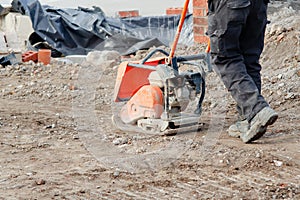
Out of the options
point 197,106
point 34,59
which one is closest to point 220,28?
point 197,106

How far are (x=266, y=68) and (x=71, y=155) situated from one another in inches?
115

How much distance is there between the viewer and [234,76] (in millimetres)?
4219

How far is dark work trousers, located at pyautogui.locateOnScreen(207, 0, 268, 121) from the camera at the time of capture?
4.10 meters

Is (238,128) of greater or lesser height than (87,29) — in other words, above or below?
above

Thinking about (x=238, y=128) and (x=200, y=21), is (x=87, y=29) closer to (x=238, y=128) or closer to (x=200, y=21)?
(x=200, y=21)

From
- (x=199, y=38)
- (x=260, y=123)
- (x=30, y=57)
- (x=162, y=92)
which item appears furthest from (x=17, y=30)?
(x=260, y=123)

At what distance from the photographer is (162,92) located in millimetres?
4488

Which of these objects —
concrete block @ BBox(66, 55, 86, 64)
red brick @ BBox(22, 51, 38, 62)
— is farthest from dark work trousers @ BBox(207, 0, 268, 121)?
concrete block @ BBox(66, 55, 86, 64)

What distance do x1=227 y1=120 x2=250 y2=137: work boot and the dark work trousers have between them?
0.07m

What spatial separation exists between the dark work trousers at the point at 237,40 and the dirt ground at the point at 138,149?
0.33 meters

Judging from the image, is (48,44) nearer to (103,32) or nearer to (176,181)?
(103,32)

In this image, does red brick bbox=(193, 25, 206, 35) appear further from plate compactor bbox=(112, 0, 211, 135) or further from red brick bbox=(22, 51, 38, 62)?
plate compactor bbox=(112, 0, 211, 135)

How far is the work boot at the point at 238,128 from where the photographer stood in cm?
430

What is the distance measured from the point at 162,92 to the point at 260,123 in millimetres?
812
